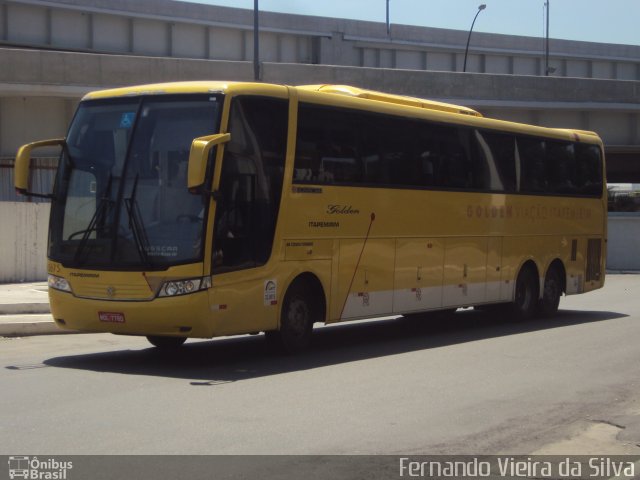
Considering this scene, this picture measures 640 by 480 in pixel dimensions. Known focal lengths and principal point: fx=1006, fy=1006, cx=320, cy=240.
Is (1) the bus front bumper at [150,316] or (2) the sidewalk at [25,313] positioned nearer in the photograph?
(1) the bus front bumper at [150,316]

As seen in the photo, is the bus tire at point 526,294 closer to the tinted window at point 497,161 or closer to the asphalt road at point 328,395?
the tinted window at point 497,161

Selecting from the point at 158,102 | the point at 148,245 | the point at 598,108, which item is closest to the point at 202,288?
the point at 148,245

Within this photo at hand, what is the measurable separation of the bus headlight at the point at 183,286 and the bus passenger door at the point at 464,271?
19.1 feet

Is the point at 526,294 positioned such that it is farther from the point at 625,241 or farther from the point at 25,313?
the point at 625,241

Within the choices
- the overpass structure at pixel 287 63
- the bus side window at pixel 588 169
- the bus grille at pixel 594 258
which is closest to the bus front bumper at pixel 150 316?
the bus side window at pixel 588 169

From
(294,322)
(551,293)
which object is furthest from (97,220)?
(551,293)

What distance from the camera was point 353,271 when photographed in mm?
14211

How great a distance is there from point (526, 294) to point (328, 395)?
9647mm

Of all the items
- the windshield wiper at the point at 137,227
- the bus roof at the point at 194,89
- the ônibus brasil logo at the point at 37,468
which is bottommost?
the ônibus brasil logo at the point at 37,468

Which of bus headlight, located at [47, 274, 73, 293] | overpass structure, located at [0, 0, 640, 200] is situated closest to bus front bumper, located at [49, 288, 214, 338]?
bus headlight, located at [47, 274, 73, 293]

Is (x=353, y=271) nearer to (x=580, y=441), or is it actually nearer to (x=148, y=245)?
(x=148, y=245)

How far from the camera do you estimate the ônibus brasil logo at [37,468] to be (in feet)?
22.6

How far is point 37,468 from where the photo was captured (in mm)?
7070

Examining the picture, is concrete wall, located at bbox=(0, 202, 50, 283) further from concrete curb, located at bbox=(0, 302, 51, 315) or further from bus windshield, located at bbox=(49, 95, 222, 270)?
bus windshield, located at bbox=(49, 95, 222, 270)
